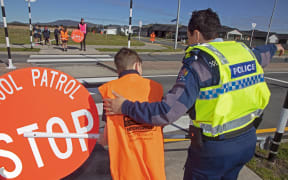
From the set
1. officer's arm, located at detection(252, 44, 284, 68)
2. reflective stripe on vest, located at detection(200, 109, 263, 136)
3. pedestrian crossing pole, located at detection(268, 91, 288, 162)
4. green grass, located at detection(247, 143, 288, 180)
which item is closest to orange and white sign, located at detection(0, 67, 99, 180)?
reflective stripe on vest, located at detection(200, 109, 263, 136)

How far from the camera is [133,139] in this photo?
1.57 metres

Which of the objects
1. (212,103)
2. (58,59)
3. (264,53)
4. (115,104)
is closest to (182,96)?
(212,103)

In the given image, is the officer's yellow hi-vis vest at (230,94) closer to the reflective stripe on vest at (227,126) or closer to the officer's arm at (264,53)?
the reflective stripe on vest at (227,126)

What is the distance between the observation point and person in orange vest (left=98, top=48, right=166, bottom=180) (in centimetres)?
152

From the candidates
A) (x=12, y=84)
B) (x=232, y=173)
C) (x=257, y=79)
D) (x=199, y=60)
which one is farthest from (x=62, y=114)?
(x=257, y=79)

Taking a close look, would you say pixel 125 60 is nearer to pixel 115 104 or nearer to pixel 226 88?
pixel 115 104

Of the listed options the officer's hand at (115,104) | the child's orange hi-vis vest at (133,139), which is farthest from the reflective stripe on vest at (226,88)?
the officer's hand at (115,104)

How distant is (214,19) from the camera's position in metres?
1.47

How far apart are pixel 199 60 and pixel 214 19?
0.36 m

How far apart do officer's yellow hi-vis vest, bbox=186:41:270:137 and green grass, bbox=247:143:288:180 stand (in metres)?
1.90

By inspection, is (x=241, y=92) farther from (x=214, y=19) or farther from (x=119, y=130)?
(x=119, y=130)

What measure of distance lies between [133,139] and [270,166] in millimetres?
2618

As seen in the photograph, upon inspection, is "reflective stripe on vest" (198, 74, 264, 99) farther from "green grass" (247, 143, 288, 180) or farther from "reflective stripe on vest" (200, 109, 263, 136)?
"green grass" (247, 143, 288, 180)

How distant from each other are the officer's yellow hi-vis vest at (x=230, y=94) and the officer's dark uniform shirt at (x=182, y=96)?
46mm
